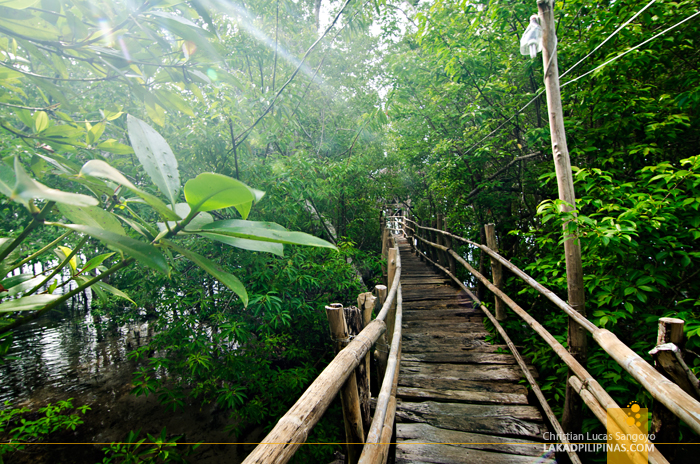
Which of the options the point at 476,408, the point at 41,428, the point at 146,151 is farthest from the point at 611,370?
the point at 41,428

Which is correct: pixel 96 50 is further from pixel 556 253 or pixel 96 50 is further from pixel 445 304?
pixel 445 304

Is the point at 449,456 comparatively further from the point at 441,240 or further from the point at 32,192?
the point at 441,240

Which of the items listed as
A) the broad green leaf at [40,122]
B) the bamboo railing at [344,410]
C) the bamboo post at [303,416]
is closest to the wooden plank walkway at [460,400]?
the bamboo railing at [344,410]

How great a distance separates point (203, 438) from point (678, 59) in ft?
22.2

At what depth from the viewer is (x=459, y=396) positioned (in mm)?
2445

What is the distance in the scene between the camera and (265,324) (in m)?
2.90

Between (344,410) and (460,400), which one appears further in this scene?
(460,400)

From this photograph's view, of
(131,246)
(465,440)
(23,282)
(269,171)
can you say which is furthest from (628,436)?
(269,171)

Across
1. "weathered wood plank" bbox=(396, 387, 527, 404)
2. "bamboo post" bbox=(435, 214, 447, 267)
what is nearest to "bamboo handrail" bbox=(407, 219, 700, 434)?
"weathered wood plank" bbox=(396, 387, 527, 404)

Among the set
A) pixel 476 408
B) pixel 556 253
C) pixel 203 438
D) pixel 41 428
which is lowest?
pixel 203 438

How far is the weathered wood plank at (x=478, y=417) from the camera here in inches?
82.1

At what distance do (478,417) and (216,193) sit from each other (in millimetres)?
2641

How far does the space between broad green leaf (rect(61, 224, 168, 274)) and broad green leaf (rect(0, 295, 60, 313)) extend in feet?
0.61

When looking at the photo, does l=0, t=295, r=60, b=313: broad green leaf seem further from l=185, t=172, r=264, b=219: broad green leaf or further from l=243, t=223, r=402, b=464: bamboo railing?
l=243, t=223, r=402, b=464: bamboo railing
